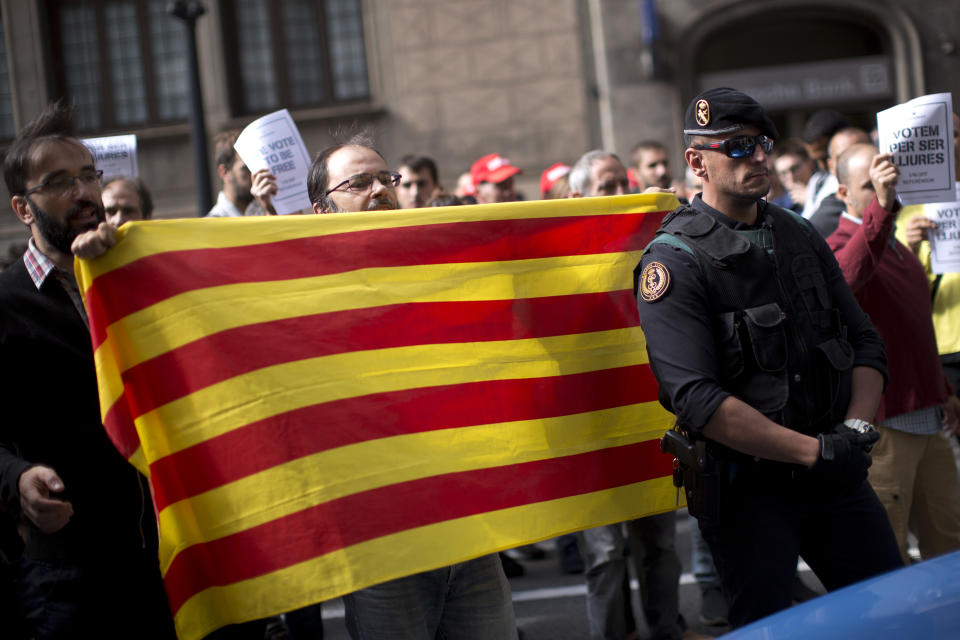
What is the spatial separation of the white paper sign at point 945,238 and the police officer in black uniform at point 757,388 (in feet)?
5.98

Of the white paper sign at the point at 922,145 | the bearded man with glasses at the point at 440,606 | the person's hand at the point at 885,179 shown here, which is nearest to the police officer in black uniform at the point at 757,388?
the bearded man with glasses at the point at 440,606

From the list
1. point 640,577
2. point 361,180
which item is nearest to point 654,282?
point 361,180

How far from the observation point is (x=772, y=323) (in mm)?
2805

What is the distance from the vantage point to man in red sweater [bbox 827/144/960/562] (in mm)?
4156

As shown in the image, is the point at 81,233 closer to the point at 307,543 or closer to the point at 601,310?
the point at 307,543

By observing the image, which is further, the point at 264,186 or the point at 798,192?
the point at 798,192

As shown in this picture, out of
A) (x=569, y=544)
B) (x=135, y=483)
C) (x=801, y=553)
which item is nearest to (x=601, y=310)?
(x=801, y=553)

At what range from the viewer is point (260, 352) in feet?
9.37

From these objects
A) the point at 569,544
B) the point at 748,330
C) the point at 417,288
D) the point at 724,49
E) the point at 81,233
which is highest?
the point at 724,49

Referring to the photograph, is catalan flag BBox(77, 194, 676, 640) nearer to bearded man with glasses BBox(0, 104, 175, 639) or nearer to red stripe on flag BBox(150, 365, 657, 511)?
red stripe on flag BBox(150, 365, 657, 511)

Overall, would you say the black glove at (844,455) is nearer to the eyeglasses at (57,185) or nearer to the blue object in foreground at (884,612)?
the blue object in foreground at (884,612)

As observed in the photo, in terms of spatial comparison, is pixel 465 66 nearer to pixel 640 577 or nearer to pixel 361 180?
pixel 640 577

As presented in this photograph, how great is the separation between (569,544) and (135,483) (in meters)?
3.71

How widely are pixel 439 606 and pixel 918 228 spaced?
297 cm
